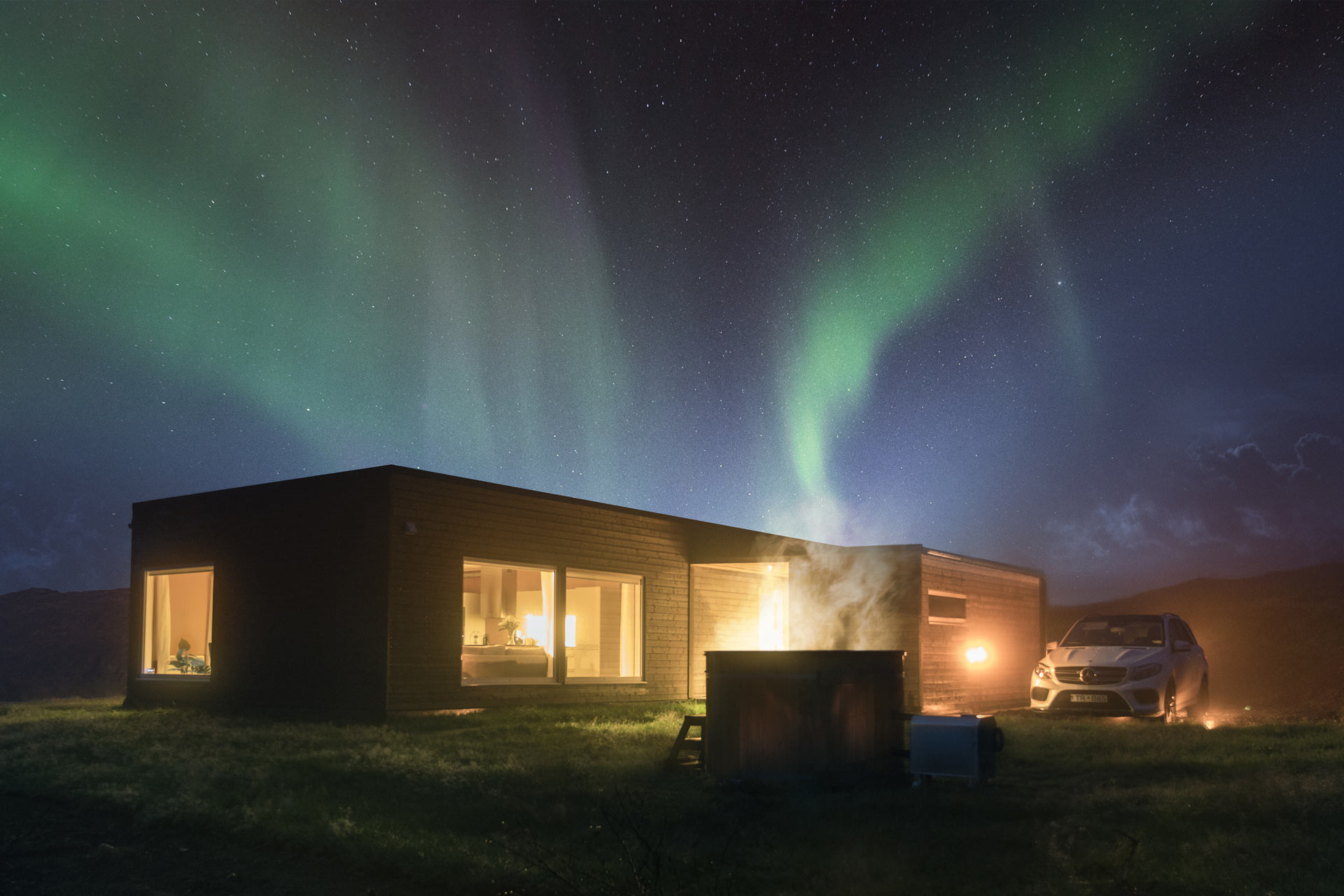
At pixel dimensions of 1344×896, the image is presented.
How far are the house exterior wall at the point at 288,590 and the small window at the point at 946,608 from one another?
30.8ft

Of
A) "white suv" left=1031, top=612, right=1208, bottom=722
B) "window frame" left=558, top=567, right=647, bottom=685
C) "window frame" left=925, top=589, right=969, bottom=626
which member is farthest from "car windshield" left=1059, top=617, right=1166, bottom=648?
"window frame" left=558, top=567, right=647, bottom=685

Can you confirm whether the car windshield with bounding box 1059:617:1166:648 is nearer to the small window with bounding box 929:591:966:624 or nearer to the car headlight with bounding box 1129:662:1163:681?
the car headlight with bounding box 1129:662:1163:681

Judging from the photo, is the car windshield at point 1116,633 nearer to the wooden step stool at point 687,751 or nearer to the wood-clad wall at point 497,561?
the wood-clad wall at point 497,561

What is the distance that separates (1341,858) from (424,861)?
15.9 feet

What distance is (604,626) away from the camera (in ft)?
65.3

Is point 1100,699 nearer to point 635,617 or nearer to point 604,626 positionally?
point 635,617

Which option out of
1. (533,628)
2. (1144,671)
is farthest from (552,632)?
(1144,671)

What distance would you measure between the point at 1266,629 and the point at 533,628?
3820cm

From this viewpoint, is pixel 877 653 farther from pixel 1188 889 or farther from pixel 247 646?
pixel 247 646

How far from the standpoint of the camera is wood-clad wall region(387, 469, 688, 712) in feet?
44.4

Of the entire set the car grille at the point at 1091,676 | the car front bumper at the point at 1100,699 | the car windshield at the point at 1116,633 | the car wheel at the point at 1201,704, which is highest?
the car windshield at the point at 1116,633

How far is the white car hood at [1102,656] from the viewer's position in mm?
13414

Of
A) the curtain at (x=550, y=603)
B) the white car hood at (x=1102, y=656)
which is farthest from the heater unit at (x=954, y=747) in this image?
the curtain at (x=550, y=603)

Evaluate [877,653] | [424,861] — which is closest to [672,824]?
[424,861]
